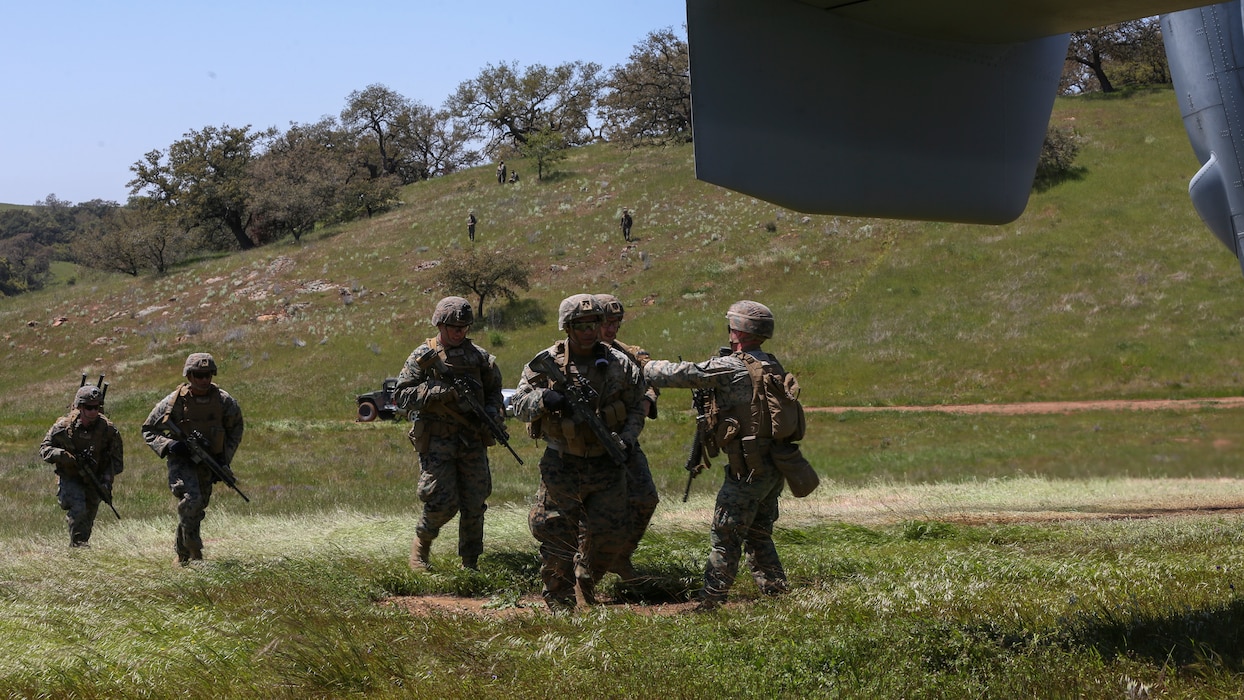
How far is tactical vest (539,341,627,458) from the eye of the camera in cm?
753

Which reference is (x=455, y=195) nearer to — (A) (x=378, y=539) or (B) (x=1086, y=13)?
(A) (x=378, y=539)

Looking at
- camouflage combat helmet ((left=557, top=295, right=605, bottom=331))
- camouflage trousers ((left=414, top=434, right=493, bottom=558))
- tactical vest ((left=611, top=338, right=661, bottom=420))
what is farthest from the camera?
camouflage trousers ((left=414, top=434, right=493, bottom=558))

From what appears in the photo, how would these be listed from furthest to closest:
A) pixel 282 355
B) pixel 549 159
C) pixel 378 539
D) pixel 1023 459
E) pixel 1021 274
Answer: pixel 549 159, pixel 282 355, pixel 1021 274, pixel 1023 459, pixel 378 539

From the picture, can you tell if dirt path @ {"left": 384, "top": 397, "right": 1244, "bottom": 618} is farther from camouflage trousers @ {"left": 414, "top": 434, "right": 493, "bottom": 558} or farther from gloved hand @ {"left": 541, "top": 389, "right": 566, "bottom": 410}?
gloved hand @ {"left": 541, "top": 389, "right": 566, "bottom": 410}

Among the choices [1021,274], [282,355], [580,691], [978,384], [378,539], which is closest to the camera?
[580,691]

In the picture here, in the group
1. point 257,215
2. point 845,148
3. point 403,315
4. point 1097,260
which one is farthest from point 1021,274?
point 257,215

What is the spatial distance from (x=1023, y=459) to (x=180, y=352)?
36262 mm

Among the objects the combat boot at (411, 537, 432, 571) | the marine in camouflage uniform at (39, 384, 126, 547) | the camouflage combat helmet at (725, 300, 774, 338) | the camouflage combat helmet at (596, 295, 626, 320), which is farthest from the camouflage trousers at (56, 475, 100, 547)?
the camouflage combat helmet at (725, 300, 774, 338)

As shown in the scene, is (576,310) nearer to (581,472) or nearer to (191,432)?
(581,472)

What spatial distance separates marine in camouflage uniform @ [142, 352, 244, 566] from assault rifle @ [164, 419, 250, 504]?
0.13 feet

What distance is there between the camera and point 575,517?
25.5 ft

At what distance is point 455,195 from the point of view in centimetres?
6838

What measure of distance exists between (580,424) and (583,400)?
171 mm

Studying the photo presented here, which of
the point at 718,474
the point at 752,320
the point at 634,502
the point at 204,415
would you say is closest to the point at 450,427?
the point at 634,502
